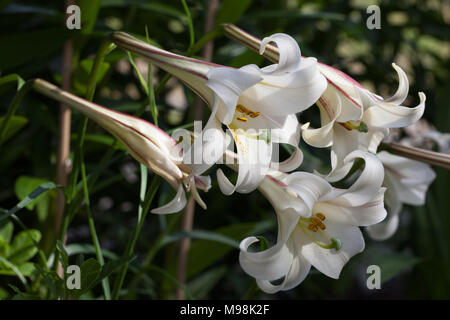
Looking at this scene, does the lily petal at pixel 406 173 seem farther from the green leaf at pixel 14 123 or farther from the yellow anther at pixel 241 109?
the green leaf at pixel 14 123

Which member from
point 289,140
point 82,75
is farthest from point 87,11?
point 289,140

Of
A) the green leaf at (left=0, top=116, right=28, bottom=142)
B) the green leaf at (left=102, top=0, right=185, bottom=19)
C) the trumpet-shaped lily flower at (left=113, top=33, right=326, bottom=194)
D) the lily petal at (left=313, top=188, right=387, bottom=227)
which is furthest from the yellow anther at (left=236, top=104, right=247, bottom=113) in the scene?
the green leaf at (left=102, top=0, right=185, bottom=19)

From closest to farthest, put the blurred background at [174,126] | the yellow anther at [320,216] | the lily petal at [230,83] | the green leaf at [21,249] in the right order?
the lily petal at [230,83] → the yellow anther at [320,216] → the green leaf at [21,249] → the blurred background at [174,126]

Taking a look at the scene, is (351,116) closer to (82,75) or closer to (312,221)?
(312,221)

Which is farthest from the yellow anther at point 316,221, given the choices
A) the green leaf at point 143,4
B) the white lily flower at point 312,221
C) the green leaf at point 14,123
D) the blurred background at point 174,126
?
the green leaf at point 143,4

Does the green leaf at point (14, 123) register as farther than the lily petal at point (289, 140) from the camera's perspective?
Yes

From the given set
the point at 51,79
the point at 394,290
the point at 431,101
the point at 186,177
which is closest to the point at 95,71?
the point at 186,177

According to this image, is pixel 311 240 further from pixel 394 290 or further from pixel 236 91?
pixel 394 290

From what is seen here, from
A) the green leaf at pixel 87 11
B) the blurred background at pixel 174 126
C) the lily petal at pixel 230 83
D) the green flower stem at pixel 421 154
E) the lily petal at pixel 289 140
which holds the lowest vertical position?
the blurred background at pixel 174 126
